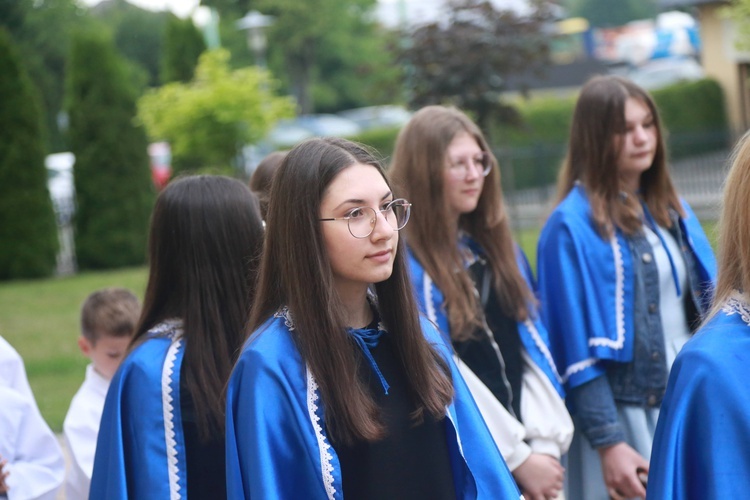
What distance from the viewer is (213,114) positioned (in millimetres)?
14328

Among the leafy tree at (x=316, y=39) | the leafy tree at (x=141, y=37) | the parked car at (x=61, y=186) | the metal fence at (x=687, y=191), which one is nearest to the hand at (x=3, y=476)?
the metal fence at (x=687, y=191)

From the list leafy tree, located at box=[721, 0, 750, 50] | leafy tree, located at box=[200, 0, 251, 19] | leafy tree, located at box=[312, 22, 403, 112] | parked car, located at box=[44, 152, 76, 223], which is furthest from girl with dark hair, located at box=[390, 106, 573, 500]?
leafy tree, located at box=[312, 22, 403, 112]

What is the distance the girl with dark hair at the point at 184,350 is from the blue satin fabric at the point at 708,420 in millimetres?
1282

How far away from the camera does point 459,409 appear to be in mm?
2719

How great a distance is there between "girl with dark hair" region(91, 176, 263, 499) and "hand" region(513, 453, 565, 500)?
3.70 ft

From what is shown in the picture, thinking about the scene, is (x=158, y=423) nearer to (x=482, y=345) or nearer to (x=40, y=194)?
(x=482, y=345)

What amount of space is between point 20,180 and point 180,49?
13.2ft

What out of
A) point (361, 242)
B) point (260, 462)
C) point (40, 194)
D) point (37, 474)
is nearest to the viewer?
point (260, 462)

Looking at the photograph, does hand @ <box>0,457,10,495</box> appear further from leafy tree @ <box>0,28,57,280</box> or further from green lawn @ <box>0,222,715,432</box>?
leafy tree @ <box>0,28,57,280</box>

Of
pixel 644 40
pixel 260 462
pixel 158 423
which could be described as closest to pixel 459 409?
pixel 260 462

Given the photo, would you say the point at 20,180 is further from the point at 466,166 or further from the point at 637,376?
the point at 637,376

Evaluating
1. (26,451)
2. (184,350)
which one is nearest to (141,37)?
(26,451)

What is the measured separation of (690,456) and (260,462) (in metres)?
1.00

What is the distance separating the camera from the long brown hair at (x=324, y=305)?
2.50 m
